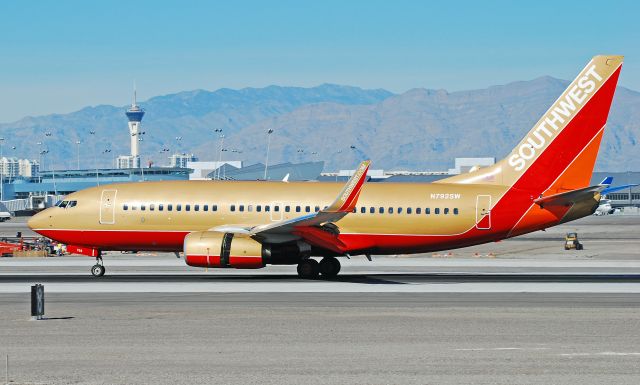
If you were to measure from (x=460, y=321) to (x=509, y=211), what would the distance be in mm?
16326

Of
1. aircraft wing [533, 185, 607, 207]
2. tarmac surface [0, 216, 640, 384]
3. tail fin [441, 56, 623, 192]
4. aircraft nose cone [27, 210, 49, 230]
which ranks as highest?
tail fin [441, 56, 623, 192]

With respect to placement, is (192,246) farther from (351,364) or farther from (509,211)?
(351,364)

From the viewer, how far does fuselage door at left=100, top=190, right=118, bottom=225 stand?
146ft

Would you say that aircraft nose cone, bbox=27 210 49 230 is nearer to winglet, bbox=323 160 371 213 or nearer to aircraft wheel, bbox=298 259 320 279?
aircraft wheel, bbox=298 259 320 279

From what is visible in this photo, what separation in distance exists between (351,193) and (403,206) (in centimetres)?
498

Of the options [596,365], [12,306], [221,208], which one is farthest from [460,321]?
[221,208]

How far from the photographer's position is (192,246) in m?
40.4

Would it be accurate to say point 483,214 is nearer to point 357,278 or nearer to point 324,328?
point 357,278

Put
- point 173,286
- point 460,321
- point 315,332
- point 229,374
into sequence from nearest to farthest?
point 229,374, point 315,332, point 460,321, point 173,286

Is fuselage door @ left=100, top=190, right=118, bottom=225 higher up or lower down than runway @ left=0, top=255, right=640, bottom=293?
higher up

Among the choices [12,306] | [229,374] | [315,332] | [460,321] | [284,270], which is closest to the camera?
[229,374]

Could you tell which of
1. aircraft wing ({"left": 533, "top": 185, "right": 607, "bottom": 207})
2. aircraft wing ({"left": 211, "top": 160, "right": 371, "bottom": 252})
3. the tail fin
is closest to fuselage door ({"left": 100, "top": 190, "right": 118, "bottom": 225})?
aircraft wing ({"left": 211, "top": 160, "right": 371, "bottom": 252})

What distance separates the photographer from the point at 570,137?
4331cm

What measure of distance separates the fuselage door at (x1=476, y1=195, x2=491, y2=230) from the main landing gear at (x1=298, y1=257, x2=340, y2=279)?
635cm
